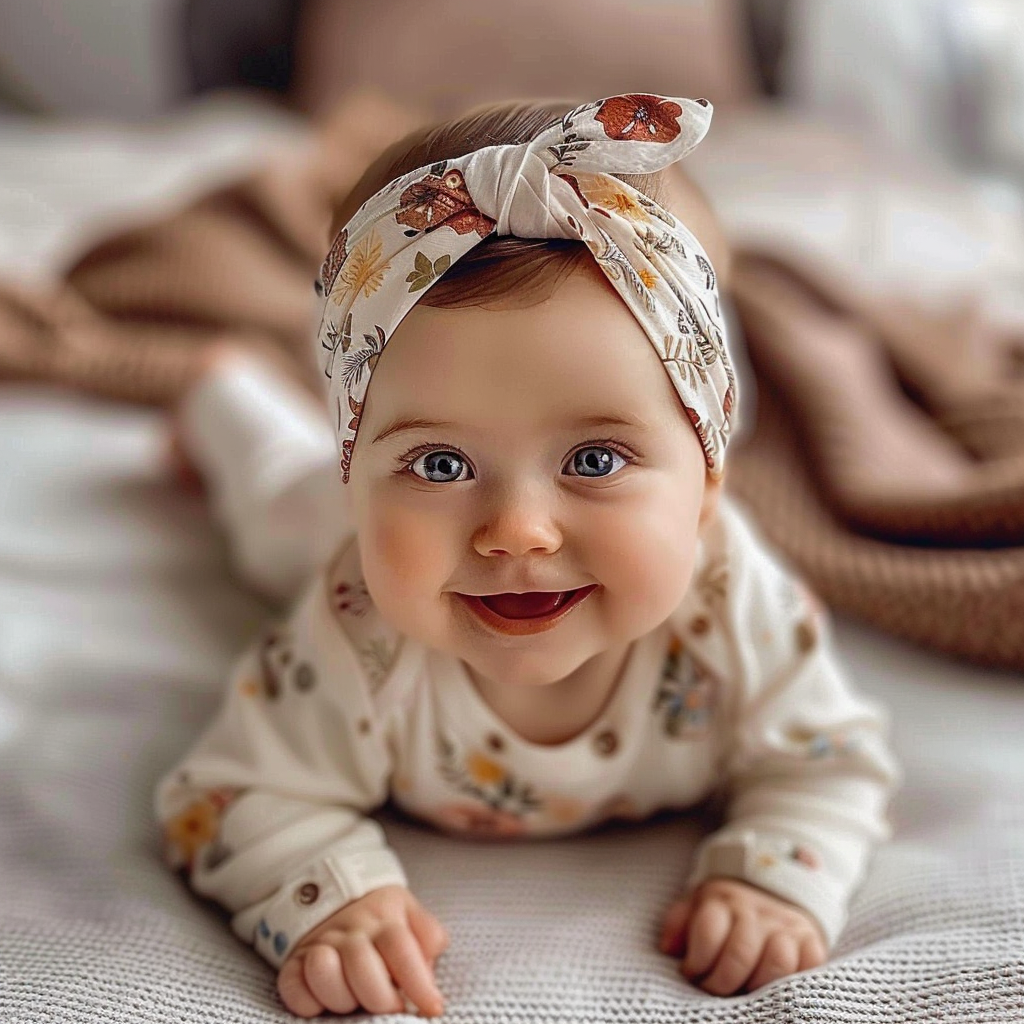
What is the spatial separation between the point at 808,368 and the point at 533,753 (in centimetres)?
76

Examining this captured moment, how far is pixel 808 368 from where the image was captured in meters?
1.42

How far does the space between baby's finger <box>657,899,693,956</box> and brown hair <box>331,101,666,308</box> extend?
426 millimetres

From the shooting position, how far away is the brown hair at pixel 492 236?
2.15 ft

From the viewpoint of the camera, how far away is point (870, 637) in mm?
1119

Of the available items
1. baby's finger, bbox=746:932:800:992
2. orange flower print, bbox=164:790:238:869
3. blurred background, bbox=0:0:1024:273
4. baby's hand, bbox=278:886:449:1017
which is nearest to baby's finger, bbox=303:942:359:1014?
baby's hand, bbox=278:886:449:1017

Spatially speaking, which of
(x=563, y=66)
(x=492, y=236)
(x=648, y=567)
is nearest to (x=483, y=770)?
(x=648, y=567)

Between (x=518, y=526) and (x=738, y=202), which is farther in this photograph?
(x=738, y=202)

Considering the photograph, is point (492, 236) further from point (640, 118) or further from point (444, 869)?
point (444, 869)

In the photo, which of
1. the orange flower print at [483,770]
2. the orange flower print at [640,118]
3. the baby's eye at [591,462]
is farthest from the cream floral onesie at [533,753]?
the orange flower print at [640,118]

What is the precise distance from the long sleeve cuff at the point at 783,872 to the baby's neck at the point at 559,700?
5.2 inches

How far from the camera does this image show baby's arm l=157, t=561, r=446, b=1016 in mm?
725

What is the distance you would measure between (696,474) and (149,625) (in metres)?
0.64

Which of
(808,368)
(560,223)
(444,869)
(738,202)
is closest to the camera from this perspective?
(560,223)

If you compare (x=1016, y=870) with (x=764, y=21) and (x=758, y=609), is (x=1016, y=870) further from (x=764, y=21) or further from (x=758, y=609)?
(x=764, y=21)
